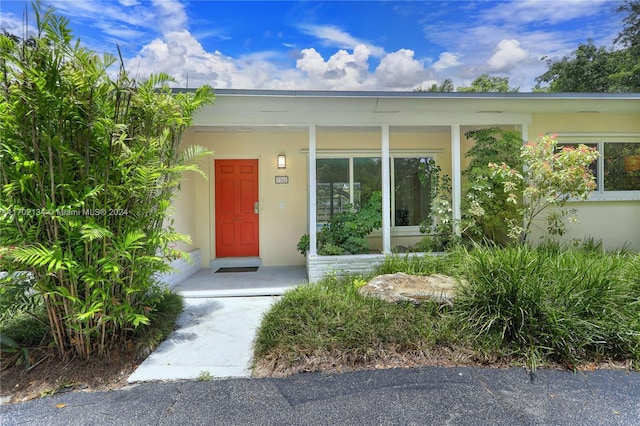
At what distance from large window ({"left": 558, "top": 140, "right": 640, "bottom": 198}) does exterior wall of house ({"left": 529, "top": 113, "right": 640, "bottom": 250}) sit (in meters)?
0.16

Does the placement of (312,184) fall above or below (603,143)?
below

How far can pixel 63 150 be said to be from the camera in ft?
7.84

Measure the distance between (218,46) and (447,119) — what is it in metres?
6.66

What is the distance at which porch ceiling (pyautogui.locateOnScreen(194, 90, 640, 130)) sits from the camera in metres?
4.27

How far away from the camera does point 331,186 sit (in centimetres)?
657

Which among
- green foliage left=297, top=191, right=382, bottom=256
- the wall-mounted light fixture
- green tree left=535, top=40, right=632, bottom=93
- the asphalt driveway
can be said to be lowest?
the asphalt driveway

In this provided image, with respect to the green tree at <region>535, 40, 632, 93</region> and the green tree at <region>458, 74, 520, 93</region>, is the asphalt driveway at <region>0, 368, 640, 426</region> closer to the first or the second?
the green tree at <region>535, 40, 632, 93</region>

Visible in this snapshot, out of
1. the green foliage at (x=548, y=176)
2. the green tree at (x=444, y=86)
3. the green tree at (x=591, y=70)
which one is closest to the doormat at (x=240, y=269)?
the green foliage at (x=548, y=176)

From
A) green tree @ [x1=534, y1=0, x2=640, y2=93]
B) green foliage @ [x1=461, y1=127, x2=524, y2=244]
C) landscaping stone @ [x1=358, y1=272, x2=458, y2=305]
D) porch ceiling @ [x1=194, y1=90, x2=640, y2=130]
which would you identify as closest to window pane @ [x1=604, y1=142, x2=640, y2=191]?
porch ceiling @ [x1=194, y1=90, x2=640, y2=130]

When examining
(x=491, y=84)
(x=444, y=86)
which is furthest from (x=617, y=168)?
(x=491, y=84)

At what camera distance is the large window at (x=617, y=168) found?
5641mm

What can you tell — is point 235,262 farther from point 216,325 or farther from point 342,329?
point 342,329

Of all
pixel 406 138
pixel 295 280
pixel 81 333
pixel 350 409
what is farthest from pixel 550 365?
pixel 406 138

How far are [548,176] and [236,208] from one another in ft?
17.9
